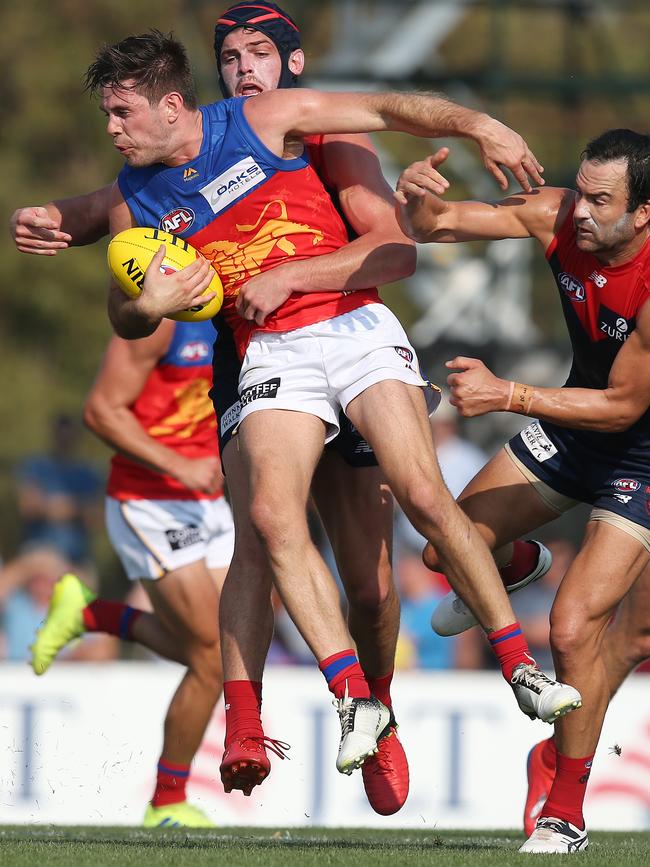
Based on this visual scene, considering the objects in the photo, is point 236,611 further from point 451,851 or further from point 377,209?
point 377,209

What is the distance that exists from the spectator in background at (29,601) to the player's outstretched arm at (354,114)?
6.03 metres

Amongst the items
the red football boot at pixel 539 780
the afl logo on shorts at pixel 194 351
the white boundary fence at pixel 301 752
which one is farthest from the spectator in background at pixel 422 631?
the red football boot at pixel 539 780

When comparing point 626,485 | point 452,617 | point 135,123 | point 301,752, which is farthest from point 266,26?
point 301,752

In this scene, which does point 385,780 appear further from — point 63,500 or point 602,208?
point 63,500

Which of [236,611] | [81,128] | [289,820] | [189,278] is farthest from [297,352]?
[81,128]

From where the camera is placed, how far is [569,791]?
6.49 m

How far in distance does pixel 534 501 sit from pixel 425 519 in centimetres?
103

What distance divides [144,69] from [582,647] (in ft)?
9.74

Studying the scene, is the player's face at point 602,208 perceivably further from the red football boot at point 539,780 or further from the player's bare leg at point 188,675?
the player's bare leg at point 188,675

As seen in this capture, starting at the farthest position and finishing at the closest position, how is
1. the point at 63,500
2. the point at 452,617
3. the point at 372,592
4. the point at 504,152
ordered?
the point at 63,500, the point at 452,617, the point at 372,592, the point at 504,152

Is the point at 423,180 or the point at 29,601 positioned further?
the point at 29,601

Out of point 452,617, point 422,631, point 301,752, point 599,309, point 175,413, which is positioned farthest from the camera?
point 422,631

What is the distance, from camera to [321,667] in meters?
6.00

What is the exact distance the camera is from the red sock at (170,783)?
821cm
